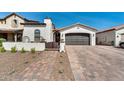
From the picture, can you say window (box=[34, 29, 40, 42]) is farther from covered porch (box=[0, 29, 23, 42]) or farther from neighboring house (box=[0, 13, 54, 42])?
covered porch (box=[0, 29, 23, 42])

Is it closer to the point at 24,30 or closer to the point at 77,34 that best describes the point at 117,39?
the point at 77,34

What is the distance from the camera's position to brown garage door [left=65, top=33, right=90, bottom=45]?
24531 millimetres

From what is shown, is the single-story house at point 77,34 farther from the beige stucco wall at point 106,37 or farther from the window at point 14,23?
the window at point 14,23

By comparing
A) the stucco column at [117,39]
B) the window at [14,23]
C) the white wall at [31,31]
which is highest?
the window at [14,23]

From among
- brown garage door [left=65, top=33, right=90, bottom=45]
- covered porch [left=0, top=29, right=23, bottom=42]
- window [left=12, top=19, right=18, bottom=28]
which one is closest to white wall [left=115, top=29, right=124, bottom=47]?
brown garage door [left=65, top=33, right=90, bottom=45]

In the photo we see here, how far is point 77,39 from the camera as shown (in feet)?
80.9

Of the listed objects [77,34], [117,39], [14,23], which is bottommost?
[117,39]

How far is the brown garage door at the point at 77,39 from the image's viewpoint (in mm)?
24531

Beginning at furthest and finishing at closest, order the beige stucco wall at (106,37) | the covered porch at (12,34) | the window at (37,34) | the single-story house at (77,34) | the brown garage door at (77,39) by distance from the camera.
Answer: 1. the brown garage door at (77,39)
2. the single-story house at (77,34)
3. the beige stucco wall at (106,37)
4. the covered porch at (12,34)
5. the window at (37,34)

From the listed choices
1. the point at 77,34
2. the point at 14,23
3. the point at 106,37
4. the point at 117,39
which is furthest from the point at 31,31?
the point at 106,37

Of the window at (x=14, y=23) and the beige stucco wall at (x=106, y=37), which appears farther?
the window at (x=14, y=23)

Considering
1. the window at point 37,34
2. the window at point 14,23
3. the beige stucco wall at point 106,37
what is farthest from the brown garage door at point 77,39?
the window at point 14,23
